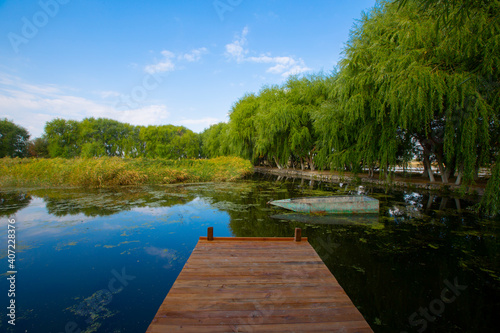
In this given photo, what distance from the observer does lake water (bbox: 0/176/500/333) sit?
3.17 metres

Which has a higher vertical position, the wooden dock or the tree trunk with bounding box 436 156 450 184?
the tree trunk with bounding box 436 156 450 184

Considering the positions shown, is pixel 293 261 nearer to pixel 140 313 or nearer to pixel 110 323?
pixel 140 313

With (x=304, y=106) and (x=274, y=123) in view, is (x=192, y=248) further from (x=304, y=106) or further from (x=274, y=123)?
(x=304, y=106)

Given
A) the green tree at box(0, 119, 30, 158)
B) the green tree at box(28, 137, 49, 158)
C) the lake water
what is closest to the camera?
the lake water

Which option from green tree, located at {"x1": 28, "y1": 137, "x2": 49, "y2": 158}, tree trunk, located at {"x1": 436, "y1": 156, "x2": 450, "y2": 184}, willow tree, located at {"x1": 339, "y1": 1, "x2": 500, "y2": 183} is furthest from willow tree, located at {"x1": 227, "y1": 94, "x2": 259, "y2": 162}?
green tree, located at {"x1": 28, "y1": 137, "x2": 49, "y2": 158}

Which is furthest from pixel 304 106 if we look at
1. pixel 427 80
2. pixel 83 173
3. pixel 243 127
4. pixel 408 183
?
pixel 83 173

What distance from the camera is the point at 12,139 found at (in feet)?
115

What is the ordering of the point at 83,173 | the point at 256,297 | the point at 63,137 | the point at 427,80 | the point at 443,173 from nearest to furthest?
the point at 256,297, the point at 427,80, the point at 83,173, the point at 443,173, the point at 63,137

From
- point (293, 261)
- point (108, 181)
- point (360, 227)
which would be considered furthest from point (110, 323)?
point (108, 181)

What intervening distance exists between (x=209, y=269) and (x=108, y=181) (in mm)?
12674

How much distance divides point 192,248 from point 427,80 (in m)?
9.04

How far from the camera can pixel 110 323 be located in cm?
298

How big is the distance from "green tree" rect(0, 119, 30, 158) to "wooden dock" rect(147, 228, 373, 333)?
43.6 m

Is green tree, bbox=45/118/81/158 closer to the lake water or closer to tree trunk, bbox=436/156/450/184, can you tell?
the lake water
